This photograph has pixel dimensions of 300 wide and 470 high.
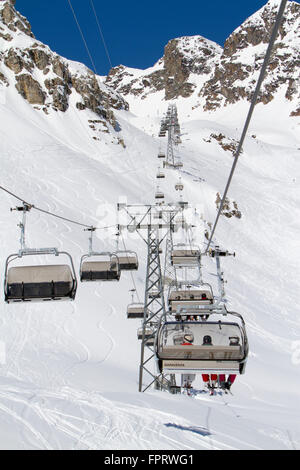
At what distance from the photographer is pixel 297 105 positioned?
102 meters

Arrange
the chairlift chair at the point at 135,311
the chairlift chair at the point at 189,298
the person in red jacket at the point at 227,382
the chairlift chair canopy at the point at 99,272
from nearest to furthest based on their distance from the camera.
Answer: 1. the person in red jacket at the point at 227,382
2. the chairlift chair at the point at 189,298
3. the chairlift chair canopy at the point at 99,272
4. the chairlift chair at the point at 135,311

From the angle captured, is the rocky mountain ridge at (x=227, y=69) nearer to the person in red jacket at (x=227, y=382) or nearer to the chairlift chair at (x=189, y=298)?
the chairlift chair at (x=189, y=298)

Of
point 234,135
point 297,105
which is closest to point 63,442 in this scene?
point 234,135

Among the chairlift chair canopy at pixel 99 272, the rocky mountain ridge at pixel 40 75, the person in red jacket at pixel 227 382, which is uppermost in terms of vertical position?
the rocky mountain ridge at pixel 40 75

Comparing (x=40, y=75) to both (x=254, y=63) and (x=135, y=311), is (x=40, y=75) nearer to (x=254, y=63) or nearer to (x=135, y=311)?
(x=135, y=311)

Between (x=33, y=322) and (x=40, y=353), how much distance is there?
11.3 ft

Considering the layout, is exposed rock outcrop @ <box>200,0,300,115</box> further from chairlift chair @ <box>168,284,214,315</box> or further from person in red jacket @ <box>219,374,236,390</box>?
person in red jacket @ <box>219,374,236,390</box>

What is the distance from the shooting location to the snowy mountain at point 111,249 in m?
9.83

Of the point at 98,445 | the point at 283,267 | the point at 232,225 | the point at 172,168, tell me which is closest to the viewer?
the point at 98,445

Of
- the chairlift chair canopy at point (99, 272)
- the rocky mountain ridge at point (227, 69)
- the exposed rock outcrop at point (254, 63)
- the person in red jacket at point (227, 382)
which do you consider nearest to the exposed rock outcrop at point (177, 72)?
the rocky mountain ridge at point (227, 69)

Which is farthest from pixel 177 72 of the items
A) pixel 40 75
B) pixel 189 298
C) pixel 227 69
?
pixel 189 298

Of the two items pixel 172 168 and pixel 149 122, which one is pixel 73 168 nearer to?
pixel 172 168

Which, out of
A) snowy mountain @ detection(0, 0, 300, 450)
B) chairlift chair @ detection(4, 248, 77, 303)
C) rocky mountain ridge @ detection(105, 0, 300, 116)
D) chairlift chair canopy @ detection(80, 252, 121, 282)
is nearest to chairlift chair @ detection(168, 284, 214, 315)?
chairlift chair canopy @ detection(80, 252, 121, 282)

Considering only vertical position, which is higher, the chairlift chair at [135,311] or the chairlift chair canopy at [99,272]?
the chairlift chair canopy at [99,272]
